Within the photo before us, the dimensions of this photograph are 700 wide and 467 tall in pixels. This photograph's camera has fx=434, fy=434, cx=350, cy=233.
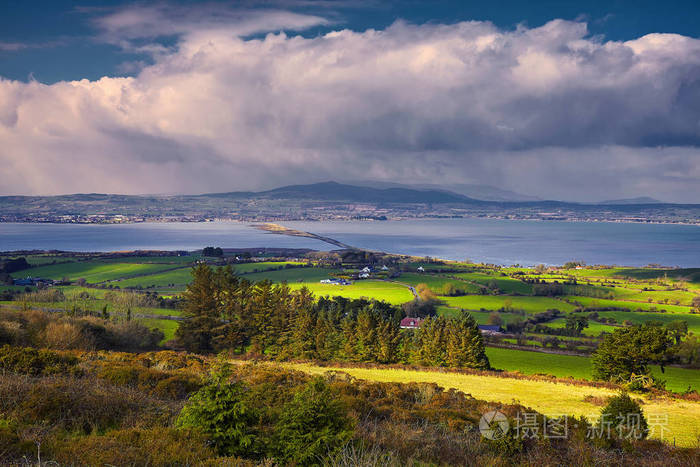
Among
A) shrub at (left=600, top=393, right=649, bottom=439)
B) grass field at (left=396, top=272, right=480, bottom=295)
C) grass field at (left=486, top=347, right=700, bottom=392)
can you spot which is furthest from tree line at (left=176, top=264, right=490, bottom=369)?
grass field at (left=396, top=272, right=480, bottom=295)

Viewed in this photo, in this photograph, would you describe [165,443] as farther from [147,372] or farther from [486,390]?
[486,390]

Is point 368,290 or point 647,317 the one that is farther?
point 368,290

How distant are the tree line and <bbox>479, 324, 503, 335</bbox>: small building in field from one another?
11.3 metres

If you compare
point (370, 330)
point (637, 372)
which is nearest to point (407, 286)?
point (370, 330)

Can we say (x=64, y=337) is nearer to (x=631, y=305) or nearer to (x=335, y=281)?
(x=335, y=281)

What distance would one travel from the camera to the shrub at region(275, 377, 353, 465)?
669 centimetres

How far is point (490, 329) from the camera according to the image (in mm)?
53031

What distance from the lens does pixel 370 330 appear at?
129ft

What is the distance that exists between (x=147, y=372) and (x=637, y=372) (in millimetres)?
33219

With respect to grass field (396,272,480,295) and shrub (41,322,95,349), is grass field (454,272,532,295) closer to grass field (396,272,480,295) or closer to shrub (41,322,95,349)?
grass field (396,272,480,295)

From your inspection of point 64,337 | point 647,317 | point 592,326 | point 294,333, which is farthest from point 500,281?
point 64,337

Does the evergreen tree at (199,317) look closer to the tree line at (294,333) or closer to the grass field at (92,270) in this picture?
the tree line at (294,333)

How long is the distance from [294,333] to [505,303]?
124 ft

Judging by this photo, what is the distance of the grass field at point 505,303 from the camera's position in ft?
211
